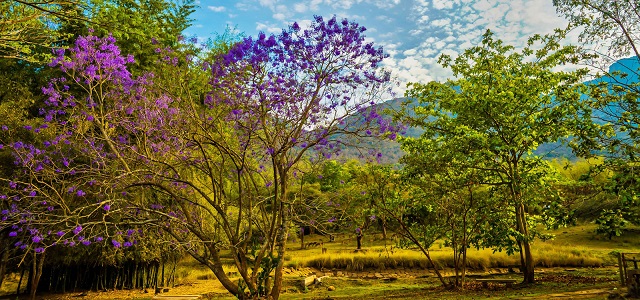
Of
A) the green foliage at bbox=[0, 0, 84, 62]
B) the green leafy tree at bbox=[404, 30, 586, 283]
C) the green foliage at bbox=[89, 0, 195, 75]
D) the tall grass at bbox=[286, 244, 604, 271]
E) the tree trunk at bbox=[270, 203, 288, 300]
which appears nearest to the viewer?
the green foliage at bbox=[0, 0, 84, 62]

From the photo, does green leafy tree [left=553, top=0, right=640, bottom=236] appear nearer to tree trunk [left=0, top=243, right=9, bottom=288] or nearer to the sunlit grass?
the sunlit grass

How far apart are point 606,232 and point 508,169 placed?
6.05m

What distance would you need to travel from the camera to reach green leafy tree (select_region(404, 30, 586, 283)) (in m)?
11.0

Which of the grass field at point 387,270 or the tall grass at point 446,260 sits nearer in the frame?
the grass field at point 387,270

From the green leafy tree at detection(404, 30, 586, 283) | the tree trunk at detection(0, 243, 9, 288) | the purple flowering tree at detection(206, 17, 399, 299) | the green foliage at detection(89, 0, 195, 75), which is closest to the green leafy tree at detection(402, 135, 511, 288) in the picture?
the green leafy tree at detection(404, 30, 586, 283)

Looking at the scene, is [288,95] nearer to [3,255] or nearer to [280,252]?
[280,252]

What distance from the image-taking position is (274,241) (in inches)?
328

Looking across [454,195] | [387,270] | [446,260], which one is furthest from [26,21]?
[446,260]

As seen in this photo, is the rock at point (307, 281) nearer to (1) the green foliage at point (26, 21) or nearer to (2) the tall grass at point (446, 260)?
(2) the tall grass at point (446, 260)

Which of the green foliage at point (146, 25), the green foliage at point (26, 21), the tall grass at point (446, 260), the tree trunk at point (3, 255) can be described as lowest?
the tall grass at point (446, 260)

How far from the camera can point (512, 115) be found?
39.7 ft

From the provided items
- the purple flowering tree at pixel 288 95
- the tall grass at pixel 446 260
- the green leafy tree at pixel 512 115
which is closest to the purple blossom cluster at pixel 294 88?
the purple flowering tree at pixel 288 95

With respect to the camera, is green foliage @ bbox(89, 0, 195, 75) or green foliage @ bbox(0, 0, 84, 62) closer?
green foliage @ bbox(0, 0, 84, 62)

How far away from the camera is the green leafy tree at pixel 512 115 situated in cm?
1096
